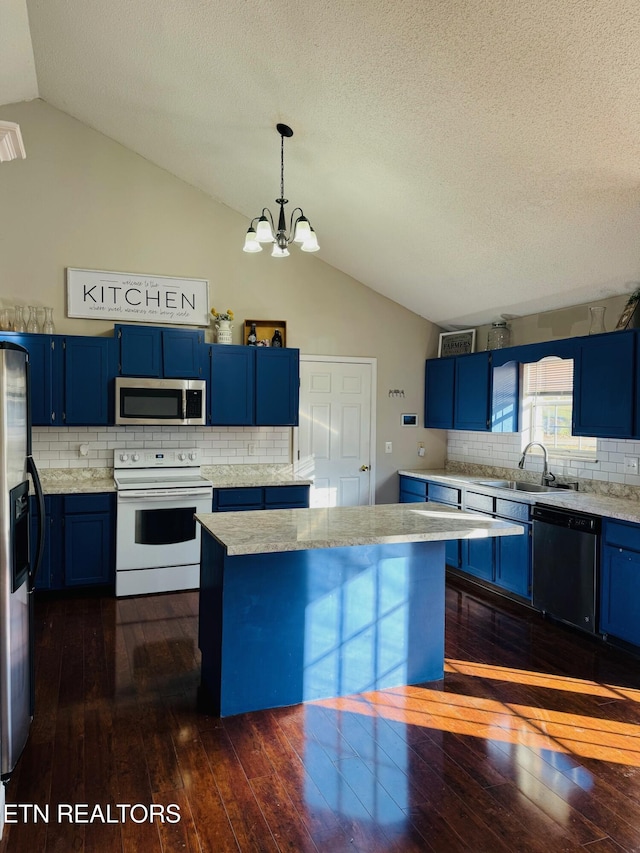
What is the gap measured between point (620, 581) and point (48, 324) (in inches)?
187

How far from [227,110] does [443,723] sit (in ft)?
13.4

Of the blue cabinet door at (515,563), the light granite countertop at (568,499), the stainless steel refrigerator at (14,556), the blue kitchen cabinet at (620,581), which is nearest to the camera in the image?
the stainless steel refrigerator at (14,556)

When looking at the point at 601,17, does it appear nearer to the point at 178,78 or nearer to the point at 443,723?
the point at 178,78

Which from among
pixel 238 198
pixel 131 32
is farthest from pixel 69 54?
pixel 238 198

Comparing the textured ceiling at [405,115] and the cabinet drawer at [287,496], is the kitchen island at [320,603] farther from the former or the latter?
the textured ceiling at [405,115]

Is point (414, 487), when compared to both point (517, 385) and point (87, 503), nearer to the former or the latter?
point (517, 385)

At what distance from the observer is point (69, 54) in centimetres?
414

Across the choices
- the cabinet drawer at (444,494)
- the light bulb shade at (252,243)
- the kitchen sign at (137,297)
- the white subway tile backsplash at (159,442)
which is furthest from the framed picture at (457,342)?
the light bulb shade at (252,243)

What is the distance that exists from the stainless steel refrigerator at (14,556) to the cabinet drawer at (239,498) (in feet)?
8.14

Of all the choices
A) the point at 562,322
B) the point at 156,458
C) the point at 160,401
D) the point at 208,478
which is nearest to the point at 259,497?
the point at 208,478

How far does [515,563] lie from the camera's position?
15.3 ft

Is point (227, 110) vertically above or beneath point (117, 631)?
above

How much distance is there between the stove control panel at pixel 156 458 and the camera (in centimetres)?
527

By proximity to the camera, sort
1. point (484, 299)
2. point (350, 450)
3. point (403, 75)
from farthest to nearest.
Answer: point (350, 450)
point (484, 299)
point (403, 75)
